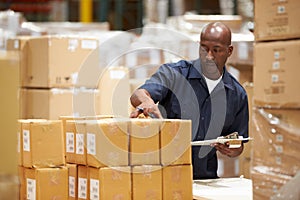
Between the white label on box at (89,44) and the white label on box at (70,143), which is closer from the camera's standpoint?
the white label on box at (70,143)

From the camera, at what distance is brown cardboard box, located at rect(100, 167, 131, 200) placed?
11.9 feet

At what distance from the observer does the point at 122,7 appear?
1255cm

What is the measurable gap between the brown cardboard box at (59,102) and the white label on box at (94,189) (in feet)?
6.50

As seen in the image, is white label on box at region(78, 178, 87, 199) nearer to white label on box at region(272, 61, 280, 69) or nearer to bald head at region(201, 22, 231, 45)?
white label on box at region(272, 61, 280, 69)

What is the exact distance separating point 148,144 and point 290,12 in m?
1.09

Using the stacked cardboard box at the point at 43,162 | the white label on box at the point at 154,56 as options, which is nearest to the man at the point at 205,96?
the stacked cardboard box at the point at 43,162

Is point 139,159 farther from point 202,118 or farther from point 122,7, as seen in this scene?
point 122,7

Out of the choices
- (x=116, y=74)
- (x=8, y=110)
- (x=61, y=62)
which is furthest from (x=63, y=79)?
(x=8, y=110)

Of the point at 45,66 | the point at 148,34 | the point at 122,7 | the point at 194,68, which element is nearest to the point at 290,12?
the point at 194,68

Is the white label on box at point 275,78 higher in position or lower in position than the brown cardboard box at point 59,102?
higher

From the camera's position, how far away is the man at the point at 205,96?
4.70 m

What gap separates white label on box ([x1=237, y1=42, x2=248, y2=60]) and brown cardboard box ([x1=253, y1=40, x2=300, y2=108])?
128 inches

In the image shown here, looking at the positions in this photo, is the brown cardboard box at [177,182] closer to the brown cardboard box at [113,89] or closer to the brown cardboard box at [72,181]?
the brown cardboard box at [72,181]

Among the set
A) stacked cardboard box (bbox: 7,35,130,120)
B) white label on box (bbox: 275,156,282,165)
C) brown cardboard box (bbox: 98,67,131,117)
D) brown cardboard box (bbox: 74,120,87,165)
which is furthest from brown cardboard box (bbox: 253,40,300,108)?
brown cardboard box (bbox: 98,67,131,117)
